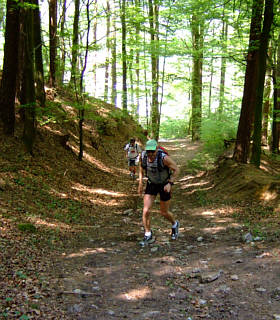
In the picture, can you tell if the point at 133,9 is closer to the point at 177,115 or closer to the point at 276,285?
the point at 276,285

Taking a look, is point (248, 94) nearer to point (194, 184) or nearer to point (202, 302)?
point (194, 184)

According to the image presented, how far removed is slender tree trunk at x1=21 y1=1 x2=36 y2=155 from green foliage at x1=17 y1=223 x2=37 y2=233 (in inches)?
189

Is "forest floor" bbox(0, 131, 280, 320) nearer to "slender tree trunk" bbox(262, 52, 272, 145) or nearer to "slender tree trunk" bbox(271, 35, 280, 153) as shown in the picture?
"slender tree trunk" bbox(271, 35, 280, 153)

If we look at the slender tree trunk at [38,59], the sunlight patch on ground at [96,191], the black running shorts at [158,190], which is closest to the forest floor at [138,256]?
the sunlight patch on ground at [96,191]

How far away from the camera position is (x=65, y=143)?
1362 cm

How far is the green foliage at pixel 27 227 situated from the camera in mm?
6229

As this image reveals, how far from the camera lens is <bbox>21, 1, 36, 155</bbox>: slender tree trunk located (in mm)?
9977

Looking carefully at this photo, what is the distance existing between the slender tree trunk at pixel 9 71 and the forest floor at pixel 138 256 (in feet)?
6.31

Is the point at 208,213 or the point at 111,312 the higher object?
the point at 111,312

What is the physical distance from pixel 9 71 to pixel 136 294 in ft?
30.1

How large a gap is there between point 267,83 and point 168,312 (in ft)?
53.8

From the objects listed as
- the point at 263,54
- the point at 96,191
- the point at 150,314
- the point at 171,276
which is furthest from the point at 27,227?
the point at 263,54

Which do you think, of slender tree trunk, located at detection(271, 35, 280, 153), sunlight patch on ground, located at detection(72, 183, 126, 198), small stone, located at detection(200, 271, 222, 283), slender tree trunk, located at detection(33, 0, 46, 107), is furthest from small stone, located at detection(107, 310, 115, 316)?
slender tree trunk, located at detection(271, 35, 280, 153)

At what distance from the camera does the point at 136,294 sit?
4.26 meters
